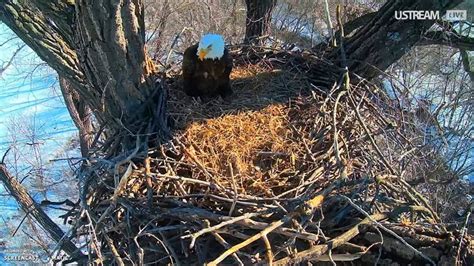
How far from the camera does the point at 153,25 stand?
Result: 25.6ft

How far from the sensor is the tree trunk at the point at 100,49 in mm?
2102

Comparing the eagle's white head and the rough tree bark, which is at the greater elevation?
the eagle's white head

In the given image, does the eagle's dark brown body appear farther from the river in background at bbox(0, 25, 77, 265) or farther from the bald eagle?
the river in background at bbox(0, 25, 77, 265)

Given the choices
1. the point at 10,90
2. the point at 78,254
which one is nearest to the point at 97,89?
the point at 78,254

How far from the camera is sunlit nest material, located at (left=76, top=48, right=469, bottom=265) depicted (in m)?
1.69

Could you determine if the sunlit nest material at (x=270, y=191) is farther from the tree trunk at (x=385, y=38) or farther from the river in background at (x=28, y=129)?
the river in background at (x=28, y=129)

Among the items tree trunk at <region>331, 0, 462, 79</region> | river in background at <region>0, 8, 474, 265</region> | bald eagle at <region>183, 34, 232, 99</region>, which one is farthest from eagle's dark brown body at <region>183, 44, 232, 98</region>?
river in background at <region>0, 8, 474, 265</region>

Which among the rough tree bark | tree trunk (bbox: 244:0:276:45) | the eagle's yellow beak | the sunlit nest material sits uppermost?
tree trunk (bbox: 244:0:276:45)

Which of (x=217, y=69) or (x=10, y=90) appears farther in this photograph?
(x=10, y=90)

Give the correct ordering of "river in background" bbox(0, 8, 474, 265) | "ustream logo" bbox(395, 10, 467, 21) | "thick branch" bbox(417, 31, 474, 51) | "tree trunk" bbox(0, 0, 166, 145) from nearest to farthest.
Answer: "tree trunk" bbox(0, 0, 166, 145) → "ustream logo" bbox(395, 10, 467, 21) → "thick branch" bbox(417, 31, 474, 51) → "river in background" bbox(0, 8, 474, 265)

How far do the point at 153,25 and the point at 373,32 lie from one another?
5.68 metres

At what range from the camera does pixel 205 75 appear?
271cm

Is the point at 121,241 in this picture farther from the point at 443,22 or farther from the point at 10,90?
the point at 10,90

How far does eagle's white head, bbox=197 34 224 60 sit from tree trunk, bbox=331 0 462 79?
648 millimetres
